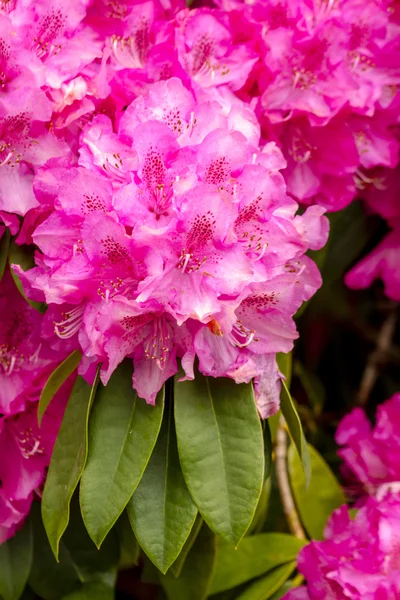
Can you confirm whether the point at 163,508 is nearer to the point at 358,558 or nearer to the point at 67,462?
the point at 67,462

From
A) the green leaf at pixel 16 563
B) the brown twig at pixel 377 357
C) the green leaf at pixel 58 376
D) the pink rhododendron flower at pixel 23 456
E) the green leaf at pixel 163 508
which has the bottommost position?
the brown twig at pixel 377 357

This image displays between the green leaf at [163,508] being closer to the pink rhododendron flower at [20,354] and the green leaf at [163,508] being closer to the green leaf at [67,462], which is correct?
the green leaf at [67,462]

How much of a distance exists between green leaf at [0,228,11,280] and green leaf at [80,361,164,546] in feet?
0.69

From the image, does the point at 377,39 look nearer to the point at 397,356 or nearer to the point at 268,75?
the point at 268,75

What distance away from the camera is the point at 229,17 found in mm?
1211

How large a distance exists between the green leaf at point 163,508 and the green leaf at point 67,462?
0.08 metres

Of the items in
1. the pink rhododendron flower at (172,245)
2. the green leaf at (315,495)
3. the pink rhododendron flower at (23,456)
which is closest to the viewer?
the pink rhododendron flower at (172,245)

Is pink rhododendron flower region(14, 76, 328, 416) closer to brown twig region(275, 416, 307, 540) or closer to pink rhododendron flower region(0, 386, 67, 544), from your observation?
pink rhododendron flower region(0, 386, 67, 544)

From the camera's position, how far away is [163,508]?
1.06 meters

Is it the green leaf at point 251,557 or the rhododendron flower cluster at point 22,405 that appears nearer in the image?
the rhododendron flower cluster at point 22,405

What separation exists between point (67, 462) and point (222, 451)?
0.19 meters

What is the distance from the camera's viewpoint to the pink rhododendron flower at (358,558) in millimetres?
1151

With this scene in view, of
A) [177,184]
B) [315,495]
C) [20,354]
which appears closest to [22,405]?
[20,354]

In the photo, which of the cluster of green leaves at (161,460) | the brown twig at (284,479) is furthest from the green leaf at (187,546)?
the brown twig at (284,479)
